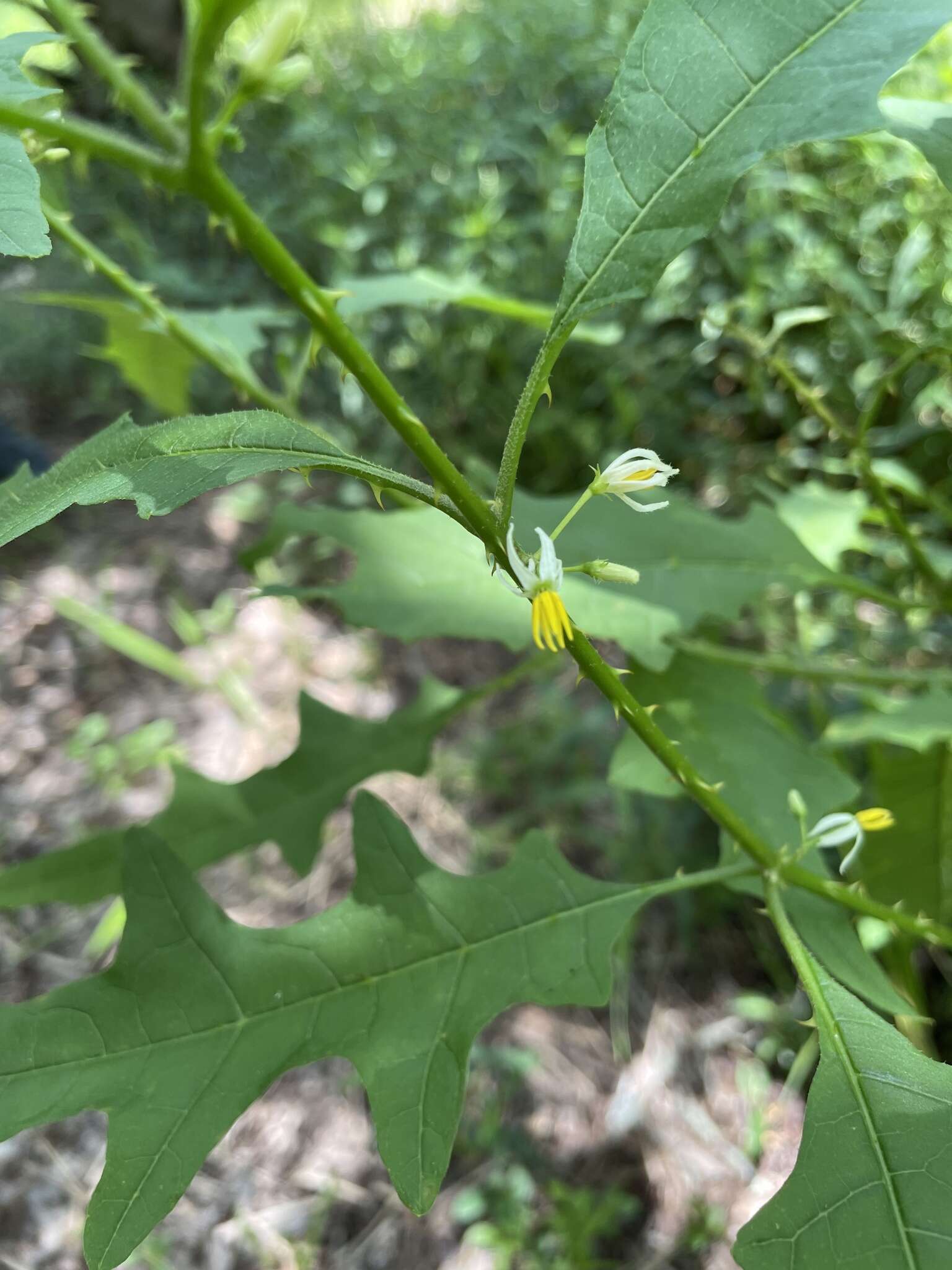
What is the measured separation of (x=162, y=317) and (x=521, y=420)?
0.48 metres

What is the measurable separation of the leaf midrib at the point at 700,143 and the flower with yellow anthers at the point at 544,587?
12 cm

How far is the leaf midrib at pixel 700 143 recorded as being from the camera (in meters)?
0.44

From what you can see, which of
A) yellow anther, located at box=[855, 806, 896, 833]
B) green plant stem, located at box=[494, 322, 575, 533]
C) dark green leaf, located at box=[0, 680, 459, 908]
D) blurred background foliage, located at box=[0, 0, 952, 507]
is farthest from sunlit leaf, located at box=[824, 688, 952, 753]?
blurred background foliage, located at box=[0, 0, 952, 507]

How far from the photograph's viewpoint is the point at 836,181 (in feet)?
6.08

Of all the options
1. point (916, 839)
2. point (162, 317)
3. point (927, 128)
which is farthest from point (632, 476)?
point (916, 839)

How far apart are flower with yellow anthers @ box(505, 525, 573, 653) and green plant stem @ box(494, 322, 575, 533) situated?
0.02 meters

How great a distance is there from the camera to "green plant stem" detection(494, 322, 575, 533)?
41 centimetres

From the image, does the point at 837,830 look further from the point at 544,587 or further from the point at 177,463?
the point at 177,463

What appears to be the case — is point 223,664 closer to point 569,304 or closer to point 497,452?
point 497,452

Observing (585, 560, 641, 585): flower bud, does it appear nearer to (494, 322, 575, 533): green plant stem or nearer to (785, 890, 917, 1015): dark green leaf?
(494, 322, 575, 533): green plant stem

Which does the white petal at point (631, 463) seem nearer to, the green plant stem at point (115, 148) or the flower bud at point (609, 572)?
the flower bud at point (609, 572)

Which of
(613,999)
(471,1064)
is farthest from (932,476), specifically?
(471,1064)

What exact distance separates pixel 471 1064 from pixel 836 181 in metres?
1.88

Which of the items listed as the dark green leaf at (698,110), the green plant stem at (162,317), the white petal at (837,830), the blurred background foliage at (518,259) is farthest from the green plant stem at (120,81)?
the blurred background foliage at (518,259)
